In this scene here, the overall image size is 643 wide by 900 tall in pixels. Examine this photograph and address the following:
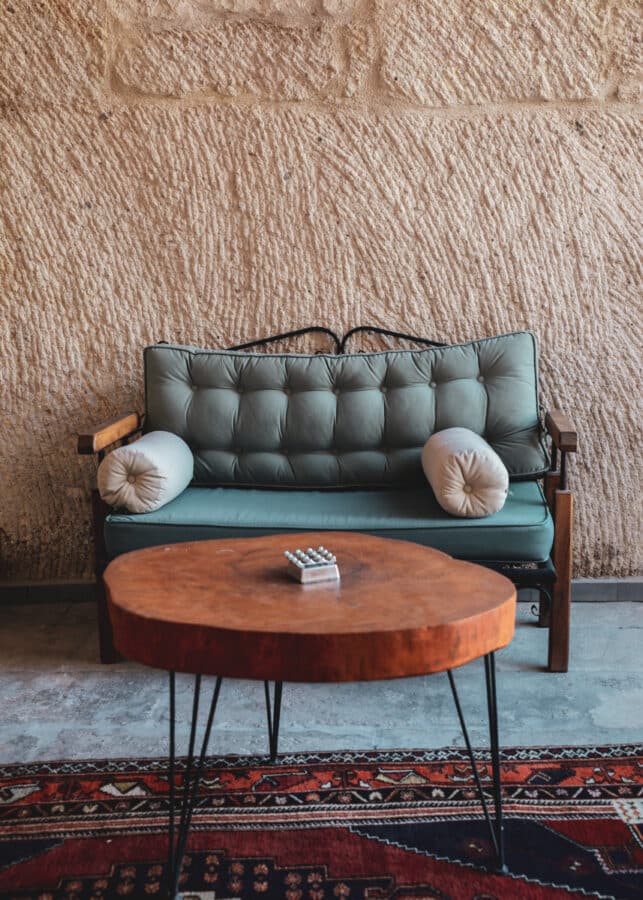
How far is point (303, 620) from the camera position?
55.3 inches

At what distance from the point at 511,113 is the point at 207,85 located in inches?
43.5

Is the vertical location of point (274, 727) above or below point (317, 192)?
below

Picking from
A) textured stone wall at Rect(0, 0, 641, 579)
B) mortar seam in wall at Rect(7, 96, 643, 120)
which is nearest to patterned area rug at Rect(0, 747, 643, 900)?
textured stone wall at Rect(0, 0, 641, 579)

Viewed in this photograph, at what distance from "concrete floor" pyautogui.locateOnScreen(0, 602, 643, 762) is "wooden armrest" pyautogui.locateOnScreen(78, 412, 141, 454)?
67 centimetres

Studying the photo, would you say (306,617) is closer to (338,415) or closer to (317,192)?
(338,415)

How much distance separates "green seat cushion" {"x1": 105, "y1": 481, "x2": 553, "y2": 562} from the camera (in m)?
2.37

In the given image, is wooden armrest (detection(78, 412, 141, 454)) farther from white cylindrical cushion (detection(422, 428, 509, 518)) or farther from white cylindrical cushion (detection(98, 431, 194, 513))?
white cylindrical cushion (detection(422, 428, 509, 518))

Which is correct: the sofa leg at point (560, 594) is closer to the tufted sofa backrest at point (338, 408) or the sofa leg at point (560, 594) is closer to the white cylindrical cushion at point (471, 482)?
the white cylindrical cushion at point (471, 482)

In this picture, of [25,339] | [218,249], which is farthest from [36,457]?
[218,249]

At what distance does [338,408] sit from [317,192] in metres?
0.83

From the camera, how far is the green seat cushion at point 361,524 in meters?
2.37

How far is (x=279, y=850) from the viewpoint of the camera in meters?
1.62

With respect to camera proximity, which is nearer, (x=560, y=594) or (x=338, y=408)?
(x=560, y=594)

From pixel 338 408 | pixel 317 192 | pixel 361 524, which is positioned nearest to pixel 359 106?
pixel 317 192
